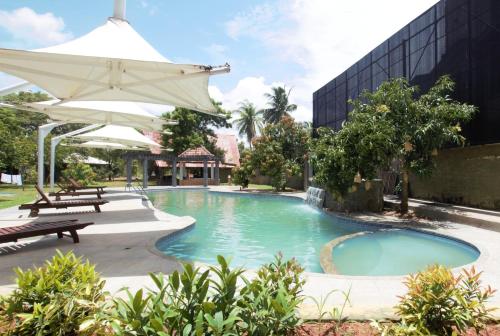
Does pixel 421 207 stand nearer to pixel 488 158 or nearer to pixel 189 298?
pixel 488 158

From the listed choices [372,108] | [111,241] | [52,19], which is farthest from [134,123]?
[372,108]

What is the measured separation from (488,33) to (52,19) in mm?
13583

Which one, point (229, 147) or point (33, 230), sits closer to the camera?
point (33, 230)

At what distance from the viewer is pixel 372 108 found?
36.8ft

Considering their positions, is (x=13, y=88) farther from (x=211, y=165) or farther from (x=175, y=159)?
(x=211, y=165)

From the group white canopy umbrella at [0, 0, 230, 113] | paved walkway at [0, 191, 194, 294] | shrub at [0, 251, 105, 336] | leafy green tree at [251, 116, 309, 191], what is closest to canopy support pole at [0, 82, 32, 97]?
white canopy umbrella at [0, 0, 230, 113]

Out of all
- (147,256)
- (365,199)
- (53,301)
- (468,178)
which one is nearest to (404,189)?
(365,199)

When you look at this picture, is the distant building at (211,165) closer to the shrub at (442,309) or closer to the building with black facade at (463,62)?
the building with black facade at (463,62)

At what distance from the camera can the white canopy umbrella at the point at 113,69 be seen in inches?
228

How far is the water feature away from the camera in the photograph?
14602mm

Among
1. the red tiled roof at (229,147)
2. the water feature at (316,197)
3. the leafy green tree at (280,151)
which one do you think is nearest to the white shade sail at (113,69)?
the water feature at (316,197)

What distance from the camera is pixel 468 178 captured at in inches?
442

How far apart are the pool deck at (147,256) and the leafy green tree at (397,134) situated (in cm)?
202

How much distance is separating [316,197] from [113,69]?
1140 cm
